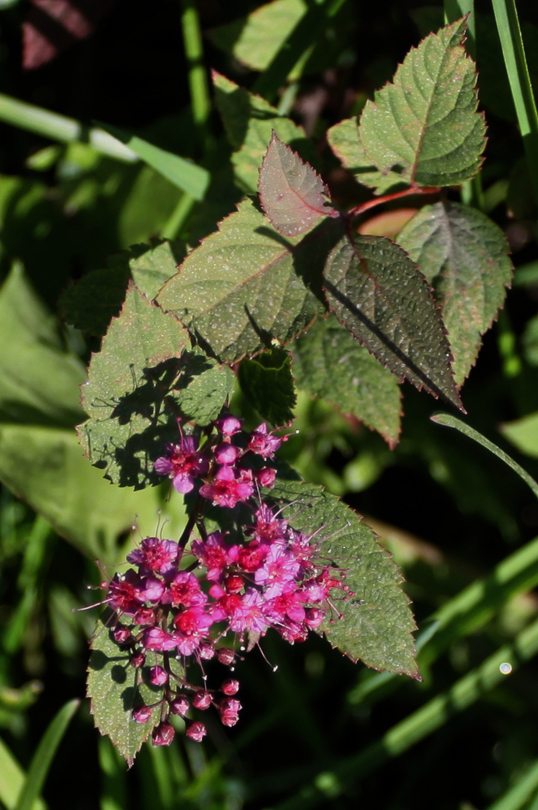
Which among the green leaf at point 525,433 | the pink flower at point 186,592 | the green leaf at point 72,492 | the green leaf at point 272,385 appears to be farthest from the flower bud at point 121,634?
the green leaf at point 525,433

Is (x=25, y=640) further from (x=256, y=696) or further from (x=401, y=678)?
(x=401, y=678)

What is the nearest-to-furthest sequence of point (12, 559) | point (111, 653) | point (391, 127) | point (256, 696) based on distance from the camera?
point (111, 653), point (391, 127), point (12, 559), point (256, 696)

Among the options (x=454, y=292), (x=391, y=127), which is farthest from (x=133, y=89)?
(x=454, y=292)

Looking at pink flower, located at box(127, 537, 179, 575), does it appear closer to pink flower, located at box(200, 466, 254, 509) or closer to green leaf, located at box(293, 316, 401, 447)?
pink flower, located at box(200, 466, 254, 509)

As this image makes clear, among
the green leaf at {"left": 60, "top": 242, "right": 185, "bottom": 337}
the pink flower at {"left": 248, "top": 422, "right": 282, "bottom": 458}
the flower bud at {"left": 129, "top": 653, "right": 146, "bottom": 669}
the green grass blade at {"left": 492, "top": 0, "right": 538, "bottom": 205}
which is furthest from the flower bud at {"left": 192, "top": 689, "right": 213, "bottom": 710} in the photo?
the green grass blade at {"left": 492, "top": 0, "right": 538, "bottom": 205}

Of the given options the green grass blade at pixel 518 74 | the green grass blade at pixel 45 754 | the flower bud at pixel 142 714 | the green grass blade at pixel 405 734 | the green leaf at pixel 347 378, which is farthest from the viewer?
the green grass blade at pixel 405 734

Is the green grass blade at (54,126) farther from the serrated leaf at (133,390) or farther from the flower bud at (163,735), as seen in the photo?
the flower bud at (163,735)
